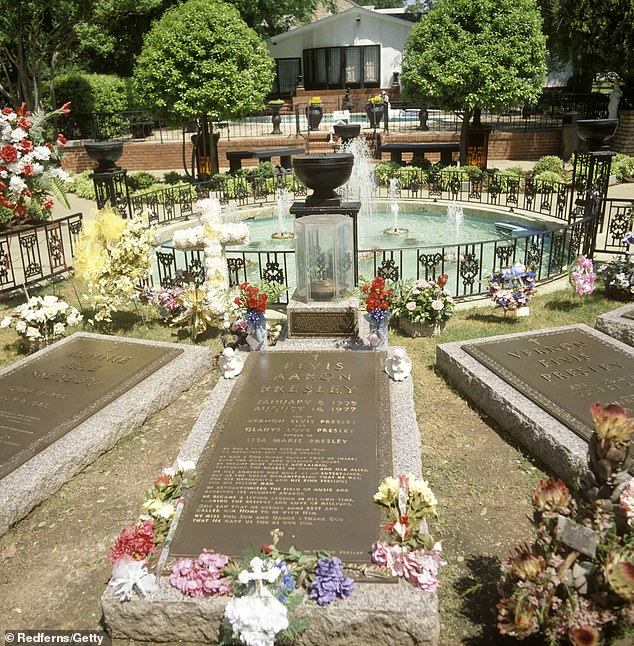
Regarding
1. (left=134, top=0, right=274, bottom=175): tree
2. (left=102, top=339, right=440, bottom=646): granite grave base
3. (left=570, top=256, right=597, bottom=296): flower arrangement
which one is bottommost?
(left=102, top=339, right=440, bottom=646): granite grave base

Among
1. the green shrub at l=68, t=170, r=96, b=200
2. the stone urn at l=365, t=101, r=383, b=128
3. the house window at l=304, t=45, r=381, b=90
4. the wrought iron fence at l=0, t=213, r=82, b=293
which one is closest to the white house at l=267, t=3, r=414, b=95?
the house window at l=304, t=45, r=381, b=90

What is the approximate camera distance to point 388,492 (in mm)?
3898

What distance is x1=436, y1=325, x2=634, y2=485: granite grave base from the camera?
4859 mm

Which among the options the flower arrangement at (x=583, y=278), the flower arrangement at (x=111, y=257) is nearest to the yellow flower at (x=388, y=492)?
the flower arrangement at (x=111, y=257)

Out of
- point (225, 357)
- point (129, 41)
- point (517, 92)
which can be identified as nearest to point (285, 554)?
point (225, 357)

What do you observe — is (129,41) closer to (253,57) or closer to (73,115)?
(73,115)

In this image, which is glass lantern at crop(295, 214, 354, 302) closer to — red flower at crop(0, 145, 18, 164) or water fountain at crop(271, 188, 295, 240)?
red flower at crop(0, 145, 18, 164)

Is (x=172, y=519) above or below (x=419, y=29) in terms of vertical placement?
below

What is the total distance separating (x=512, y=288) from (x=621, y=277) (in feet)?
4.89

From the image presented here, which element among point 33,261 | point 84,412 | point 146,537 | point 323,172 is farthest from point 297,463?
point 33,261

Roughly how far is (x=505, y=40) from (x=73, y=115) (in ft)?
58.7

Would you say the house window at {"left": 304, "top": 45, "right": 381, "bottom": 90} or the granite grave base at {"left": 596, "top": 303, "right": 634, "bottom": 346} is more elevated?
the house window at {"left": 304, "top": 45, "right": 381, "bottom": 90}

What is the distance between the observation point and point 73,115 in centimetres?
2619

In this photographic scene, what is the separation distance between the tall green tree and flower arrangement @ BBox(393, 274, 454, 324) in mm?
19625
